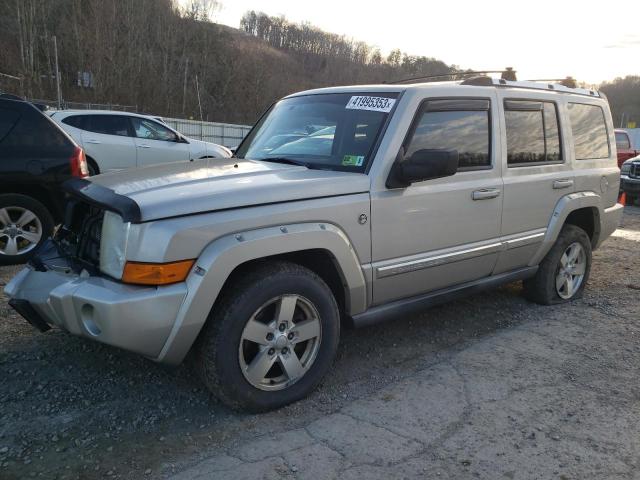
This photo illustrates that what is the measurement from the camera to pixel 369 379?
3.45m

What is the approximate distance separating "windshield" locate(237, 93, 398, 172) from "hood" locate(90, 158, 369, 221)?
7.0 inches

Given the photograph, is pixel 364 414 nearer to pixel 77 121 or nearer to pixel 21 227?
pixel 21 227

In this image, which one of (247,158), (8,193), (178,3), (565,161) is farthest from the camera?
(178,3)

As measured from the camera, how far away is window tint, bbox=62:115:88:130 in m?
10.4

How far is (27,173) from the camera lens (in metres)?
5.44

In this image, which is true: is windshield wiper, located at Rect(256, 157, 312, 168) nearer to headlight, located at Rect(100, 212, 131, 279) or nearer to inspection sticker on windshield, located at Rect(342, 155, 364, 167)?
inspection sticker on windshield, located at Rect(342, 155, 364, 167)

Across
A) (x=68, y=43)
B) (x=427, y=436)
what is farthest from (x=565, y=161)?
(x=68, y=43)

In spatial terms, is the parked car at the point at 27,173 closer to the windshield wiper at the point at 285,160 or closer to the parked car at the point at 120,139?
the windshield wiper at the point at 285,160

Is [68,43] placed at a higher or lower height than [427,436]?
higher

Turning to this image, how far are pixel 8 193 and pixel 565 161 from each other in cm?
537

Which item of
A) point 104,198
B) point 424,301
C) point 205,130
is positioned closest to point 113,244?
point 104,198

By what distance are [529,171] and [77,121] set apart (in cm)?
915

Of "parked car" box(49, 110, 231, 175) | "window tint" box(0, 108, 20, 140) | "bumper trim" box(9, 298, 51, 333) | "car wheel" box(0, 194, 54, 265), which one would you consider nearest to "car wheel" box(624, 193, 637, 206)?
"parked car" box(49, 110, 231, 175)

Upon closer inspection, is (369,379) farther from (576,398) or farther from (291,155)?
(291,155)
